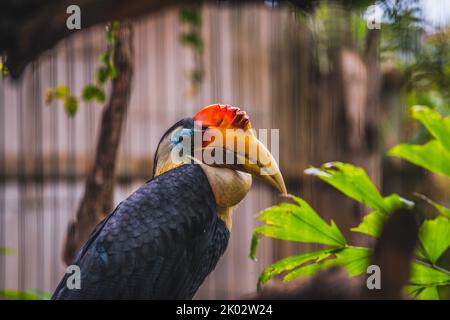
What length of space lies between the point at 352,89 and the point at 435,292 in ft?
4.58

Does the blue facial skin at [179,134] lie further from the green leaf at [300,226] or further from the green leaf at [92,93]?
the green leaf at [92,93]

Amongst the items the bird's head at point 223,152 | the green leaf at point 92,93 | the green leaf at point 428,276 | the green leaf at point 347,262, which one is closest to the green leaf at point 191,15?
the green leaf at point 92,93

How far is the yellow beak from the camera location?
1.19 meters

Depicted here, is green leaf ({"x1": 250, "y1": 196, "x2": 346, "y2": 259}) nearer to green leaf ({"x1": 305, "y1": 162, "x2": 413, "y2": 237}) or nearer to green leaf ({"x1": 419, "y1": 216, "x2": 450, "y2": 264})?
green leaf ({"x1": 305, "y1": 162, "x2": 413, "y2": 237})

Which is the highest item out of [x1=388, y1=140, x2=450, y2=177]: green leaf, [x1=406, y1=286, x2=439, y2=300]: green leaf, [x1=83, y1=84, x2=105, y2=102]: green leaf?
[x1=83, y1=84, x2=105, y2=102]: green leaf

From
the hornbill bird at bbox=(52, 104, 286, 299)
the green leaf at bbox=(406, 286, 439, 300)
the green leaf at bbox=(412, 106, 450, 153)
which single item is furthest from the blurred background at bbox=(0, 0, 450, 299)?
the hornbill bird at bbox=(52, 104, 286, 299)

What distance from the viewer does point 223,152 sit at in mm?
1248

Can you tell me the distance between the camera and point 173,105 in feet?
9.73

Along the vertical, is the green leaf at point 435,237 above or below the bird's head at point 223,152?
below

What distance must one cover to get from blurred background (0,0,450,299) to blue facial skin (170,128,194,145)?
109 centimetres

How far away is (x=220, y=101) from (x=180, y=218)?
1.35 metres

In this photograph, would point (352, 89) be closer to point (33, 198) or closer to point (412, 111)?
point (412, 111)

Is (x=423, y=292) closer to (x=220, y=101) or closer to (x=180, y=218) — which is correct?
(x=180, y=218)

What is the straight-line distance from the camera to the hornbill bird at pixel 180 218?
123 centimetres
